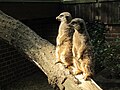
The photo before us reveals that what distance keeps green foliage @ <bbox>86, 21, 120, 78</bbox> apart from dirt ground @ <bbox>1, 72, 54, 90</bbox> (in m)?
1.21

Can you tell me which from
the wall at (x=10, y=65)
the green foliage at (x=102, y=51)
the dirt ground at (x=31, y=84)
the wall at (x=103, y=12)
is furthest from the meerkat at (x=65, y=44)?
the wall at (x=103, y=12)

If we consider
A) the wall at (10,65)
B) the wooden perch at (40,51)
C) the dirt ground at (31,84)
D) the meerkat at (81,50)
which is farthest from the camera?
the dirt ground at (31,84)

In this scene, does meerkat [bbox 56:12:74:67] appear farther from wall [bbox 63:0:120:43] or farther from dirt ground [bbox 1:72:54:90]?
wall [bbox 63:0:120:43]

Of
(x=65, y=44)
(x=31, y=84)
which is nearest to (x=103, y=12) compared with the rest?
(x=31, y=84)

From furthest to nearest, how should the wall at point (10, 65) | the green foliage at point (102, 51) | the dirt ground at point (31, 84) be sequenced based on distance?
the green foliage at point (102, 51) → the dirt ground at point (31, 84) → the wall at point (10, 65)

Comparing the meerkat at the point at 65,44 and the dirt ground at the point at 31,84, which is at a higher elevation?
the meerkat at the point at 65,44

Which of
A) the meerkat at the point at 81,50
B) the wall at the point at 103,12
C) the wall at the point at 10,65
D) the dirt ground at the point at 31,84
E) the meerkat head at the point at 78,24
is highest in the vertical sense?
the meerkat head at the point at 78,24

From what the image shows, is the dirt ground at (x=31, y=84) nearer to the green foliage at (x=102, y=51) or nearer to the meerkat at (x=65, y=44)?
the green foliage at (x=102, y=51)

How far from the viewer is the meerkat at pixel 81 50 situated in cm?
297

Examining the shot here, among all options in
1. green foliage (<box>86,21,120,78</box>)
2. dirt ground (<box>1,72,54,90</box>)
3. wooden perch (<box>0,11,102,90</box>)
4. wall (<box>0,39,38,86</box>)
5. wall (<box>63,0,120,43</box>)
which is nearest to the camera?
wooden perch (<box>0,11,102,90</box>)

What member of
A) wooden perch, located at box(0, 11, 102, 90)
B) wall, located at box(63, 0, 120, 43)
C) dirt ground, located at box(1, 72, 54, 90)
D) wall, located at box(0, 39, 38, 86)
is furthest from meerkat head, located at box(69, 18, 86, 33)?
wall, located at box(63, 0, 120, 43)

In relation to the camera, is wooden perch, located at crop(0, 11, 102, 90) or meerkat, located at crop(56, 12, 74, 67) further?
meerkat, located at crop(56, 12, 74, 67)

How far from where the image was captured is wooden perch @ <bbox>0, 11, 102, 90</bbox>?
282 cm

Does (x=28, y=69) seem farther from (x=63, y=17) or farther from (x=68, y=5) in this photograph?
(x=63, y=17)
